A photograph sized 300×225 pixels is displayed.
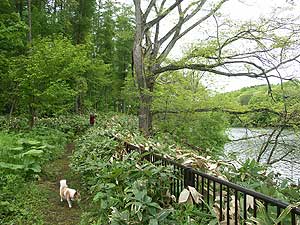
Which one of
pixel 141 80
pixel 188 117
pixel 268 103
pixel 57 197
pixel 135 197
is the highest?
pixel 141 80

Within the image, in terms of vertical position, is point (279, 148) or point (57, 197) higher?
point (279, 148)

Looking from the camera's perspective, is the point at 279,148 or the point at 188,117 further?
the point at 188,117

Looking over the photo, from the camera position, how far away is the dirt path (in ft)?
13.3

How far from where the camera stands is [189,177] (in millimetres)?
2945

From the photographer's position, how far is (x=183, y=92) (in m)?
10.3

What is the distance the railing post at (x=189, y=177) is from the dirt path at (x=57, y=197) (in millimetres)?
1736

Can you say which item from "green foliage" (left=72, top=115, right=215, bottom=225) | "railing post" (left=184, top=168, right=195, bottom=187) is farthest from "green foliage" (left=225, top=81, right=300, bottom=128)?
"railing post" (left=184, top=168, right=195, bottom=187)

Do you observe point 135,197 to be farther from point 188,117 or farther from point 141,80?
point 188,117

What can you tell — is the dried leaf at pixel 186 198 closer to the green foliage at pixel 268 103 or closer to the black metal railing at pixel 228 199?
the black metal railing at pixel 228 199

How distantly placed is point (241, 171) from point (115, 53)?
25.5m

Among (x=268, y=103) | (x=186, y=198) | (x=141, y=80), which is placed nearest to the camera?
(x=186, y=198)

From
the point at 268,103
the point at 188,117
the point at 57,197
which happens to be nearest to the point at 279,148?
the point at 268,103

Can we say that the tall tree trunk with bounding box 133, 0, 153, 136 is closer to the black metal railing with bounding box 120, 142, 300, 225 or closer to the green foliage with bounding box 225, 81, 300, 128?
the green foliage with bounding box 225, 81, 300, 128

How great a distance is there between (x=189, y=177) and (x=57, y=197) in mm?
2777
